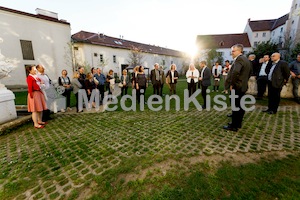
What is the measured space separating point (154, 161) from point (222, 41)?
51832 mm

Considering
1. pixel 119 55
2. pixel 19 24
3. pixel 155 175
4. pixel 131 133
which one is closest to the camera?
pixel 155 175

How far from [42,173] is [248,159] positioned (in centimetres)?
370

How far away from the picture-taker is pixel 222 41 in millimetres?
46219

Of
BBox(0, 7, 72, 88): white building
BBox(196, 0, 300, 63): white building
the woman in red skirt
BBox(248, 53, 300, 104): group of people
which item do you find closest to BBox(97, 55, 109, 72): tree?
BBox(0, 7, 72, 88): white building

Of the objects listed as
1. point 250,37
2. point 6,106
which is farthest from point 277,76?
point 250,37

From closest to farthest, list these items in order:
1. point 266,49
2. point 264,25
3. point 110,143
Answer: point 110,143 < point 266,49 < point 264,25

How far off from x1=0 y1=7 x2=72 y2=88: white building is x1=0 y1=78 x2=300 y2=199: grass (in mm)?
17819

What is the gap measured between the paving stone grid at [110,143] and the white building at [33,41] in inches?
691

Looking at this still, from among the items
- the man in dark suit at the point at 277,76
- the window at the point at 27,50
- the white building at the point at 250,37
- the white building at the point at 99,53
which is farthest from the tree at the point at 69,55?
the white building at the point at 250,37

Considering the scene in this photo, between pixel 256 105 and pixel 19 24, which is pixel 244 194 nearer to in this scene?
pixel 256 105

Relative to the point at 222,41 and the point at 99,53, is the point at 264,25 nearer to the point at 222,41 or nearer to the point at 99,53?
the point at 222,41

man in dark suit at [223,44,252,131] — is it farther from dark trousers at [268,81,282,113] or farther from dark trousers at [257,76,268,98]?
dark trousers at [257,76,268,98]

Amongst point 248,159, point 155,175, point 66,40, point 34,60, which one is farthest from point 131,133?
point 66,40

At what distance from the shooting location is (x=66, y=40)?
21.3 meters
